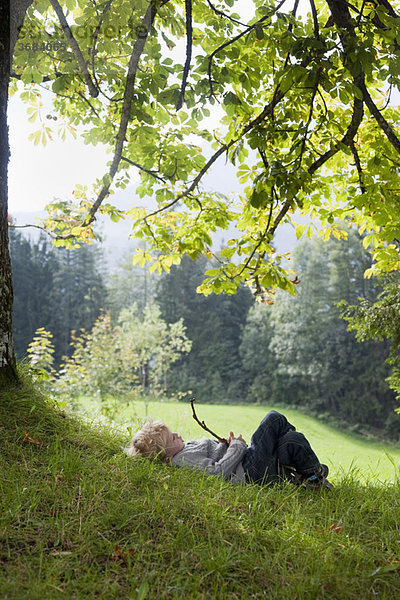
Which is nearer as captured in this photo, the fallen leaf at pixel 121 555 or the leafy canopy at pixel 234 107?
the fallen leaf at pixel 121 555

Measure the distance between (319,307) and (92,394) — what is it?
1759cm

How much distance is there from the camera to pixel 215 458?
273 centimetres

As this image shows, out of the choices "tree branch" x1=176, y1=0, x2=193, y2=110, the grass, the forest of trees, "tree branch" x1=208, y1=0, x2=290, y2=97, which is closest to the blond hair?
"tree branch" x1=176, y1=0, x2=193, y2=110

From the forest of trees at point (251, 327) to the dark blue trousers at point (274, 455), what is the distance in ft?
54.5

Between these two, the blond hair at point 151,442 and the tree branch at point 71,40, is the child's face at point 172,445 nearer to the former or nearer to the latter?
the blond hair at point 151,442

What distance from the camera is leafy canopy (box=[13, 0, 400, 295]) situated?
232cm

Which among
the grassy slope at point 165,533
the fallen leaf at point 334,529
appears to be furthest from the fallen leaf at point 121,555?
the fallen leaf at point 334,529

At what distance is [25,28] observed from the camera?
323 centimetres

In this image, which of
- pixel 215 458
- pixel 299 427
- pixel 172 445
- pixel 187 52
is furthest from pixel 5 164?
pixel 299 427

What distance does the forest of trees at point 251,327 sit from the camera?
23469 millimetres

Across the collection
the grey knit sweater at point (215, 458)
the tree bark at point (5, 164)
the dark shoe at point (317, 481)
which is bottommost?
the dark shoe at point (317, 481)

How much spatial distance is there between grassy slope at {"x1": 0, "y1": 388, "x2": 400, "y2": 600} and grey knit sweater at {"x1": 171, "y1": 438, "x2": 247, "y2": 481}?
0.48ft

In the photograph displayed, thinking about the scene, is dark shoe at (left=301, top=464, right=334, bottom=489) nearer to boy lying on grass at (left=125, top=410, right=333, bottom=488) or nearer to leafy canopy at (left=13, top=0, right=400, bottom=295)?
boy lying on grass at (left=125, top=410, right=333, bottom=488)

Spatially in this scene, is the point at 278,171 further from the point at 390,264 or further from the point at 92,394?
the point at 92,394
